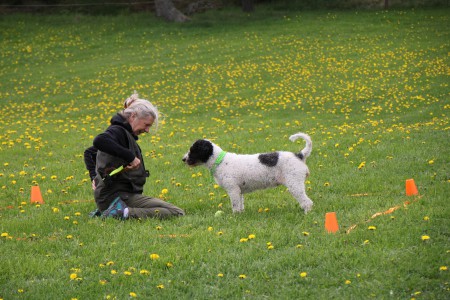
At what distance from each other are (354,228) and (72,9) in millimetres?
34036

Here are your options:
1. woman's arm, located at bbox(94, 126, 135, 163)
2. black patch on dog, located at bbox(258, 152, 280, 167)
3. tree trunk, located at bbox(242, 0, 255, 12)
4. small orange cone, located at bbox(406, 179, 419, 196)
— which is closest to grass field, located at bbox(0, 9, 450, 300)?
small orange cone, located at bbox(406, 179, 419, 196)

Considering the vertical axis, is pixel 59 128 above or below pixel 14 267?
below

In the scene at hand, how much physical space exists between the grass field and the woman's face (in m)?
1.27

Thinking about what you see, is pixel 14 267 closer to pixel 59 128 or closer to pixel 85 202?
pixel 85 202

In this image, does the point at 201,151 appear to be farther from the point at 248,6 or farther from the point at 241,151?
the point at 248,6

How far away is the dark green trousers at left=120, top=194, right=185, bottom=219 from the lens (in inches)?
296

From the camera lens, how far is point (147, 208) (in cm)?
759

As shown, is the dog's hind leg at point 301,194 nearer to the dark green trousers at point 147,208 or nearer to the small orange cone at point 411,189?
the small orange cone at point 411,189

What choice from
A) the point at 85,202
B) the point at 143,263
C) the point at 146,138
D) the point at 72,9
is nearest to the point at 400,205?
the point at 143,263

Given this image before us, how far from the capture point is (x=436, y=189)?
7.74 metres

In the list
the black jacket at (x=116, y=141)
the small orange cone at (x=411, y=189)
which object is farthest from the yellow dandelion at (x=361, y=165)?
the black jacket at (x=116, y=141)

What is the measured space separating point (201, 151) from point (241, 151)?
4.11 m

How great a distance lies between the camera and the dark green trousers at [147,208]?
7512 mm

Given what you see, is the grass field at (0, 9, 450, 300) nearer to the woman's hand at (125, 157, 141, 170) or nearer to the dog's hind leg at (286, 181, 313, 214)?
the dog's hind leg at (286, 181, 313, 214)
